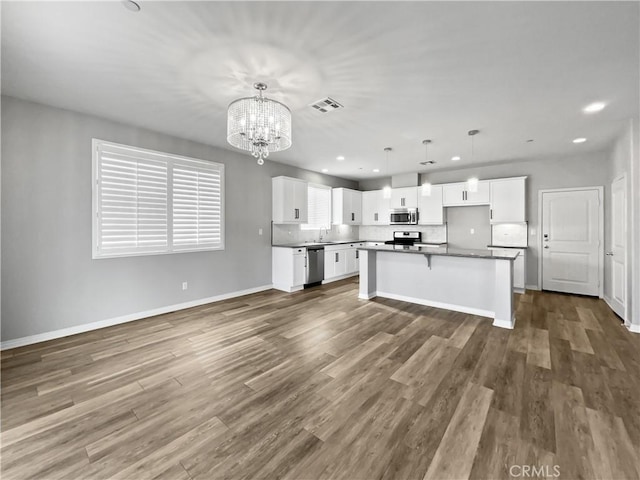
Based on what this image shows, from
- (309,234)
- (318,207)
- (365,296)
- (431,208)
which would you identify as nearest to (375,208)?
(431,208)

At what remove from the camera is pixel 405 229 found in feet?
25.3

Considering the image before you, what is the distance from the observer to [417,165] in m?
6.44

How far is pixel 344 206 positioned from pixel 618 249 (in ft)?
17.5

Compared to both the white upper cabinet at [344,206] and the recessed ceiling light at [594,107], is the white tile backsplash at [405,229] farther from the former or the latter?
the recessed ceiling light at [594,107]

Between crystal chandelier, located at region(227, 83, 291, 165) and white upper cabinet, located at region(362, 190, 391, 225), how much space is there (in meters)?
5.31

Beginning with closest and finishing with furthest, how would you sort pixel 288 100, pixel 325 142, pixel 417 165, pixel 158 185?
pixel 288 100
pixel 158 185
pixel 325 142
pixel 417 165

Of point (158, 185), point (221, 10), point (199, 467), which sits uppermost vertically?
point (221, 10)

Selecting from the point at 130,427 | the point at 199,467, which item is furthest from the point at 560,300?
the point at 130,427

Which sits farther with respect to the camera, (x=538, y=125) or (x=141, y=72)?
(x=538, y=125)

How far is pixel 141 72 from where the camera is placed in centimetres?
260

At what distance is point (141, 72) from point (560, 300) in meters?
7.23

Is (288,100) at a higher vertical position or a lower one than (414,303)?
higher

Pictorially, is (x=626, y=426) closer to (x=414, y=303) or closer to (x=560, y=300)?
(x=414, y=303)

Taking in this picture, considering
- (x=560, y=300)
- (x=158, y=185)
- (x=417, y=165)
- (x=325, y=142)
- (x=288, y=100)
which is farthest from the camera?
(x=417, y=165)
